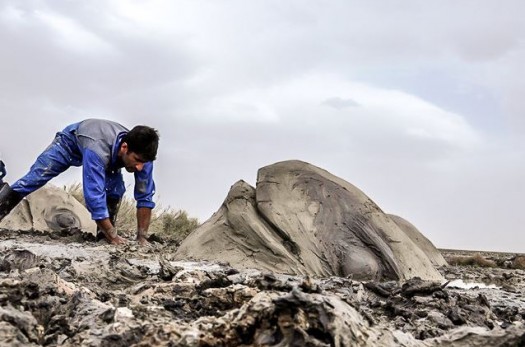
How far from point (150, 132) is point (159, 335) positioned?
4.67 meters

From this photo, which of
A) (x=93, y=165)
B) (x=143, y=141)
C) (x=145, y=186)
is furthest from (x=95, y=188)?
(x=145, y=186)

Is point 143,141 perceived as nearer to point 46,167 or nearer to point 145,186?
point 145,186

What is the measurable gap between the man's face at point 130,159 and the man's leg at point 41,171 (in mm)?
751

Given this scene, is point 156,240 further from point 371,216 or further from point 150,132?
point 371,216

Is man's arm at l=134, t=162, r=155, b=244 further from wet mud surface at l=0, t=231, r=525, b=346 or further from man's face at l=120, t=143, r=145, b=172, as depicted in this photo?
wet mud surface at l=0, t=231, r=525, b=346

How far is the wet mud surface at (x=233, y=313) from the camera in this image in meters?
2.31

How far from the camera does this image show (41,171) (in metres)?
7.71

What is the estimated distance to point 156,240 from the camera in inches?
347

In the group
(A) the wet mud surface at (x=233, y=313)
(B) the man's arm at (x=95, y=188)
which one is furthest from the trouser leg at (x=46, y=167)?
(A) the wet mud surface at (x=233, y=313)

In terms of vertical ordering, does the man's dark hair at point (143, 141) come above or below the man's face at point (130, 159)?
above

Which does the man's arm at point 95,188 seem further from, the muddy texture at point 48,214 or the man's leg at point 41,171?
the muddy texture at point 48,214

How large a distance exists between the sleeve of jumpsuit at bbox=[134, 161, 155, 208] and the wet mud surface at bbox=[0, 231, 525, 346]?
3061mm

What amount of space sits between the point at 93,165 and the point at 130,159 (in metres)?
0.33

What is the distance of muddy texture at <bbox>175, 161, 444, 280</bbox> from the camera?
6559 millimetres
